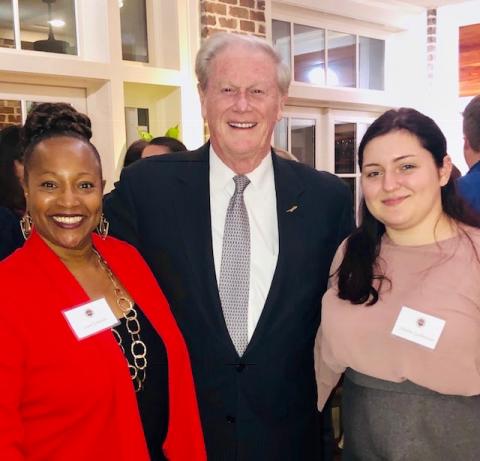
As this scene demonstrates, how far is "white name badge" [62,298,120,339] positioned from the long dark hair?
66 cm

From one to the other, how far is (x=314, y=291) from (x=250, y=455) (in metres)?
0.53

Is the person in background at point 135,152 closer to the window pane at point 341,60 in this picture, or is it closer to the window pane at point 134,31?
the window pane at point 134,31

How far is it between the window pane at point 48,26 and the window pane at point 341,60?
8.71 feet

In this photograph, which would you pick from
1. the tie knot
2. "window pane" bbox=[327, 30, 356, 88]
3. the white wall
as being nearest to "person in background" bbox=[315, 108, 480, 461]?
the tie knot

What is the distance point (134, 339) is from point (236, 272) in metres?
0.40

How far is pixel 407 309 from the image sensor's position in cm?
142

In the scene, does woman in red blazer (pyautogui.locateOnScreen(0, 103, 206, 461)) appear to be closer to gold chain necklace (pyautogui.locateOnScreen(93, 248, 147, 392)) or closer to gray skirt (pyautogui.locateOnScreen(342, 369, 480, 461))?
gold chain necklace (pyautogui.locateOnScreen(93, 248, 147, 392))

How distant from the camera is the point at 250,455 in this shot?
1.62 meters

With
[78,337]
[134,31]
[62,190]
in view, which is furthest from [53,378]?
[134,31]

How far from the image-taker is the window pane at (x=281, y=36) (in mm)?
4883

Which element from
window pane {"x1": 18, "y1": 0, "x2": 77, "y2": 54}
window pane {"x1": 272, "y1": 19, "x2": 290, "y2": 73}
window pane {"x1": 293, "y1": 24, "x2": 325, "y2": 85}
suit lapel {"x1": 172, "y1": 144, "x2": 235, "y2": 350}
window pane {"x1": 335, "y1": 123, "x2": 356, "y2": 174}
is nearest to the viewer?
suit lapel {"x1": 172, "y1": 144, "x2": 235, "y2": 350}

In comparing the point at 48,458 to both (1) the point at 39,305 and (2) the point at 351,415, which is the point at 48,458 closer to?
(1) the point at 39,305

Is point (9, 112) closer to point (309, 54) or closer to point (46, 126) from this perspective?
point (46, 126)

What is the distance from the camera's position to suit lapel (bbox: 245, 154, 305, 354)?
5.34ft
